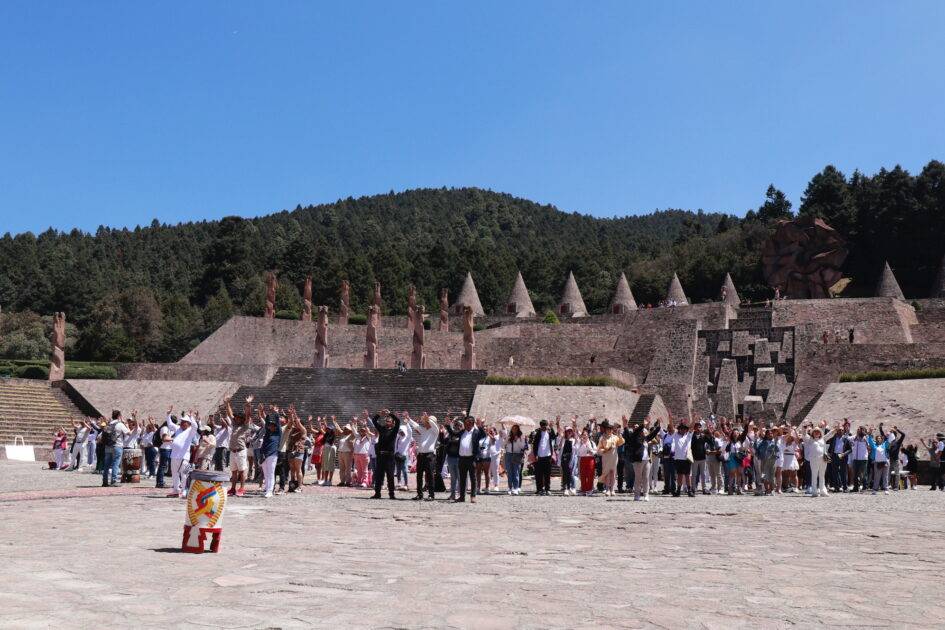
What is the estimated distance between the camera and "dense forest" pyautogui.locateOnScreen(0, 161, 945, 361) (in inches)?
2378

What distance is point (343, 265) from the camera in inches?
3024

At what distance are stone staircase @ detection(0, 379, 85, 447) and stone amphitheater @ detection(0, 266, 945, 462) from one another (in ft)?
0.23

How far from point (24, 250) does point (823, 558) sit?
8620 centimetres

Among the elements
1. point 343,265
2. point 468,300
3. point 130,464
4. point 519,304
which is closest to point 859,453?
point 130,464

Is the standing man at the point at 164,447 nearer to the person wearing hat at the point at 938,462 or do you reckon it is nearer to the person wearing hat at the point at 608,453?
the person wearing hat at the point at 608,453

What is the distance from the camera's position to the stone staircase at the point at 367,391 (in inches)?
1270

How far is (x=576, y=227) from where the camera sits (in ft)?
416

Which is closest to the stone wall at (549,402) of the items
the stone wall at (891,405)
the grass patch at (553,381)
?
the grass patch at (553,381)

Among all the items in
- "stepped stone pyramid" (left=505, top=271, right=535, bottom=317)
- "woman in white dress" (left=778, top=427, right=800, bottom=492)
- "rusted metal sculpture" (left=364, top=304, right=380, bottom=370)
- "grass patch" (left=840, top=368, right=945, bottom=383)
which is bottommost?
"woman in white dress" (left=778, top=427, right=800, bottom=492)

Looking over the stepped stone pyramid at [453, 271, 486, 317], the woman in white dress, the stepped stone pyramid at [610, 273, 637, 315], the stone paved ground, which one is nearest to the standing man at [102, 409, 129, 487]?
the stone paved ground

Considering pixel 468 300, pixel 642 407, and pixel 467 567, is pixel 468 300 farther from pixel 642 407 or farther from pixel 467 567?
pixel 467 567

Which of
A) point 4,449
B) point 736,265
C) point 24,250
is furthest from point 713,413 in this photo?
point 24,250

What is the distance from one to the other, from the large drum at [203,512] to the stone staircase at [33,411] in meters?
24.5

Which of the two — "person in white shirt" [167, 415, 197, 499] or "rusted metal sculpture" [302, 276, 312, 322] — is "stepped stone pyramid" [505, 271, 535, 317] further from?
"person in white shirt" [167, 415, 197, 499]
